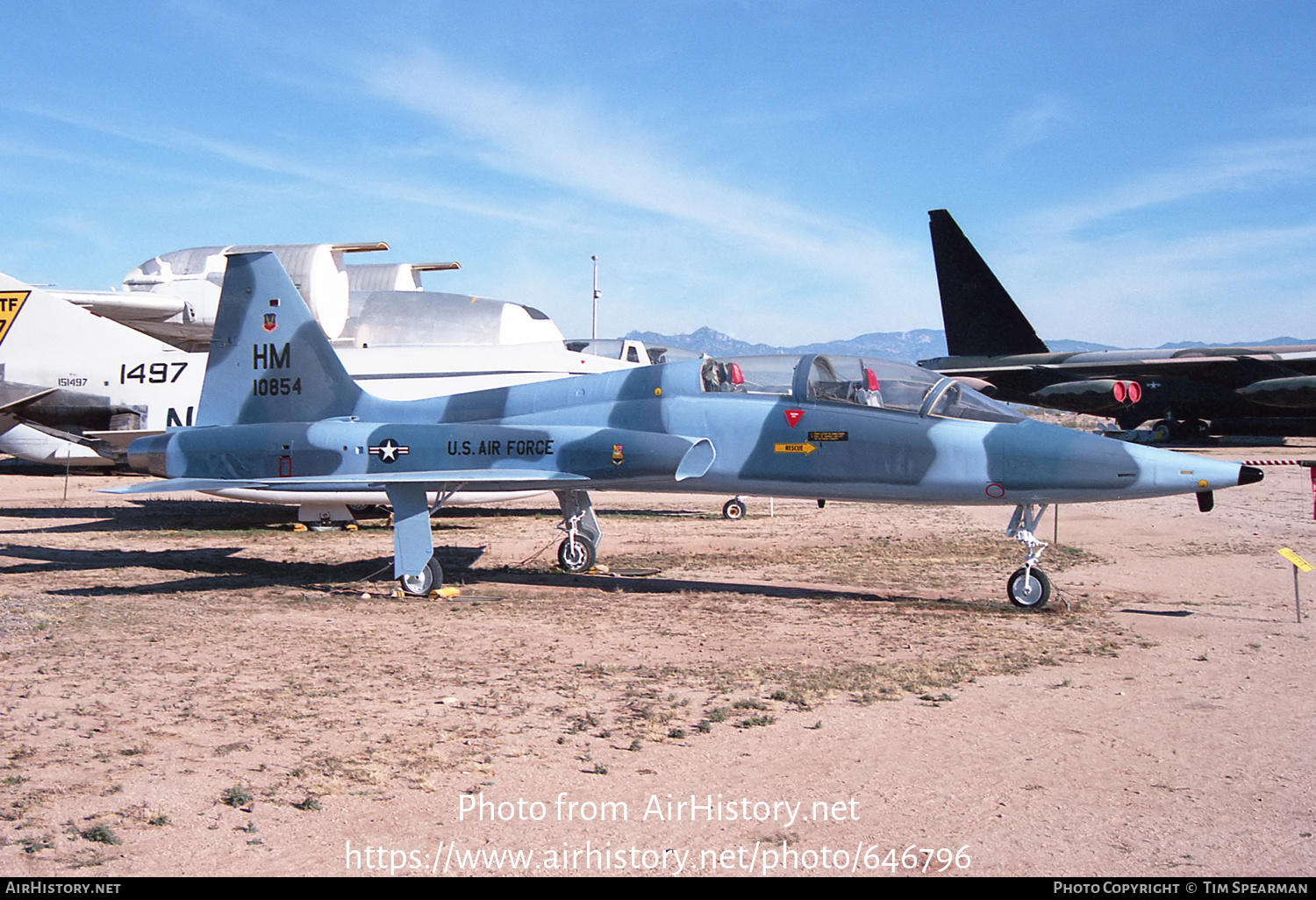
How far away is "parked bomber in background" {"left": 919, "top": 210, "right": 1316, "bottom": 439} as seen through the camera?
1334 inches

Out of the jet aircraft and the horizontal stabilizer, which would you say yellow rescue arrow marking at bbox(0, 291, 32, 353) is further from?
the horizontal stabilizer

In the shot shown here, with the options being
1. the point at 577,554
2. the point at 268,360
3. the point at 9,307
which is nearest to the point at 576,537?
the point at 577,554

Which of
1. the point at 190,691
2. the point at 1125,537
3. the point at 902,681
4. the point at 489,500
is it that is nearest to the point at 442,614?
the point at 190,691

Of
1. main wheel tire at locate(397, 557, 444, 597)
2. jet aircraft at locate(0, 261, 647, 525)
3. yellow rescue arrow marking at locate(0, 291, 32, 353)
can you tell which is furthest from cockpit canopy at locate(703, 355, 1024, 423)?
yellow rescue arrow marking at locate(0, 291, 32, 353)

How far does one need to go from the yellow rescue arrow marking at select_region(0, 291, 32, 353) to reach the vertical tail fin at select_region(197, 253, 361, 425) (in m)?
9.09

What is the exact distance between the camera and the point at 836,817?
14.6 feet

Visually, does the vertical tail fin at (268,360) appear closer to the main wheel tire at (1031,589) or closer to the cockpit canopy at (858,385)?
the cockpit canopy at (858,385)

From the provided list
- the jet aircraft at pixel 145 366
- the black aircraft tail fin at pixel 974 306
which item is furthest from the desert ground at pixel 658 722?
the black aircraft tail fin at pixel 974 306

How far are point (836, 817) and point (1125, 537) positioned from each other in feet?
39.9

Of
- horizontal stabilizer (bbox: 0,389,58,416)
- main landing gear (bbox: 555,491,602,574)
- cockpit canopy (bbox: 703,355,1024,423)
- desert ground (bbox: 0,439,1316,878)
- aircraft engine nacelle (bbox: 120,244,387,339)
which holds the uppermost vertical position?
aircraft engine nacelle (bbox: 120,244,387,339)

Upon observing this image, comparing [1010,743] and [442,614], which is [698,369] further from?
[1010,743]

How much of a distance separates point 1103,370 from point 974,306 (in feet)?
17.6

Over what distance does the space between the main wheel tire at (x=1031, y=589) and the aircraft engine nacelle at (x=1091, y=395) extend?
2581cm

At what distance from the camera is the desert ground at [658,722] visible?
13.5 ft
